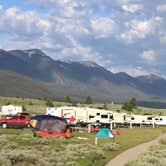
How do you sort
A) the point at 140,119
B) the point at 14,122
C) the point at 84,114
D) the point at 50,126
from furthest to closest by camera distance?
the point at 140,119 < the point at 84,114 < the point at 14,122 < the point at 50,126

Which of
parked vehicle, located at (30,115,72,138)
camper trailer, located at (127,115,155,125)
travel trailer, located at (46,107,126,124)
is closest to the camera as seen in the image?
parked vehicle, located at (30,115,72,138)

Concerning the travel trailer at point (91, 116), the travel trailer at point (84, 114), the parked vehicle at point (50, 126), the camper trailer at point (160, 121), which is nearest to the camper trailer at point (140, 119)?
the travel trailer at point (91, 116)

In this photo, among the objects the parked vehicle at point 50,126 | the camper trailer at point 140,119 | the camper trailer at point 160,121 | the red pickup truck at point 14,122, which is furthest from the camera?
the camper trailer at point 160,121

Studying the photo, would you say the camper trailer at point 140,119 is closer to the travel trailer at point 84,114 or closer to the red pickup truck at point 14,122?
the travel trailer at point 84,114

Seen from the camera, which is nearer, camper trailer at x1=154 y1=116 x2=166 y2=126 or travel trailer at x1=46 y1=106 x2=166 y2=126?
travel trailer at x1=46 y1=106 x2=166 y2=126

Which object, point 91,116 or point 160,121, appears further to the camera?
point 160,121

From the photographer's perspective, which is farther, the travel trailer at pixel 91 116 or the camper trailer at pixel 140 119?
the camper trailer at pixel 140 119

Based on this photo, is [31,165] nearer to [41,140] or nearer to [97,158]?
[97,158]

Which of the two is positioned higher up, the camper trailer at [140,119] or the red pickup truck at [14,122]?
the camper trailer at [140,119]

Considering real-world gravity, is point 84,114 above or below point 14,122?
above

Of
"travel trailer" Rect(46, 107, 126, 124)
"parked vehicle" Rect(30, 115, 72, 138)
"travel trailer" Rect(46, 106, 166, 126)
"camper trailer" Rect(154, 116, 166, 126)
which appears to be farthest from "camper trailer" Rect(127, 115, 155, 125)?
"parked vehicle" Rect(30, 115, 72, 138)

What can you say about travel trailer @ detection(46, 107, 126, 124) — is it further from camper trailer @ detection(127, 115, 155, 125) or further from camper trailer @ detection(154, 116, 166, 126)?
camper trailer @ detection(154, 116, 166, 126)

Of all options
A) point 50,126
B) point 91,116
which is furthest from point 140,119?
point 50,126

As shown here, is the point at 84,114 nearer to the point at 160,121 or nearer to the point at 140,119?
the point at 140,119
